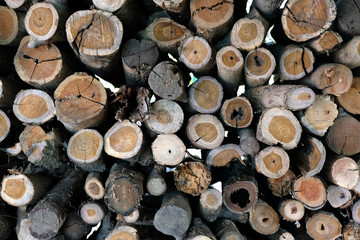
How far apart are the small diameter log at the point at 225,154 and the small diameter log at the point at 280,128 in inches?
8.6

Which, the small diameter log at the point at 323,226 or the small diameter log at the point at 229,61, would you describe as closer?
the small diameter log at the point at 229,61

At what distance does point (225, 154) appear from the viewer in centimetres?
202

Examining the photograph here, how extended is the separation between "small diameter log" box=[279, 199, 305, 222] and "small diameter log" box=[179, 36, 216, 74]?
3.58 ft

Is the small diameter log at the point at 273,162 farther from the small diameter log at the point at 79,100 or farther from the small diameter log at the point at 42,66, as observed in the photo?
the small diameter log at the point at 42,66

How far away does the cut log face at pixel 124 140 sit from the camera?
6.09 feet

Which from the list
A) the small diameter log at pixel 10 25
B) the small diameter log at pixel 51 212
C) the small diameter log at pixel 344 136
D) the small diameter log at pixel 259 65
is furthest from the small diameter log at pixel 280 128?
the small diameter log at pixel 10 25

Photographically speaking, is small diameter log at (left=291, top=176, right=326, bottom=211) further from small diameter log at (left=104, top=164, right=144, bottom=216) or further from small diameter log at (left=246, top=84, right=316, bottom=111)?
small diameter log at (left=104, top=164, right=144, bottom=216)

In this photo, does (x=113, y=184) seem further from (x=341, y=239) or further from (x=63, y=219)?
(x=341, y=239)

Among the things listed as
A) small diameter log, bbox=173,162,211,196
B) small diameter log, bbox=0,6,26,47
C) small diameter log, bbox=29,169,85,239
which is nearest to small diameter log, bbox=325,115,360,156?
small diameter log, bbox=173,162,211,196

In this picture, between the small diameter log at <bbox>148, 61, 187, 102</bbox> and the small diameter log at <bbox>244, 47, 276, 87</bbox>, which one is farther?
the small diameter log at <bbox>244, 47, 276, 87</bbox>

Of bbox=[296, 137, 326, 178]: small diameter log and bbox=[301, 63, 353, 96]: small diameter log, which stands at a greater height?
bbox=[301, 63, 353, 96]: small diameter log

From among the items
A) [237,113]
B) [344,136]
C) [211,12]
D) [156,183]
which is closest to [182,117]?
[237,113]

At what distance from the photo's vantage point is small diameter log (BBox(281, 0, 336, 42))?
1.90 meters

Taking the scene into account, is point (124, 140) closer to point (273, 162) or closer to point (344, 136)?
point (273, 162)
